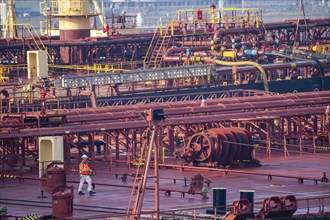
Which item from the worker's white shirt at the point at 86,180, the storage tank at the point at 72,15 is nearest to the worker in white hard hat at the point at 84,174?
the worker's white shirt at the point at 86,180

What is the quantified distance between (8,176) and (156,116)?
11.3 meters

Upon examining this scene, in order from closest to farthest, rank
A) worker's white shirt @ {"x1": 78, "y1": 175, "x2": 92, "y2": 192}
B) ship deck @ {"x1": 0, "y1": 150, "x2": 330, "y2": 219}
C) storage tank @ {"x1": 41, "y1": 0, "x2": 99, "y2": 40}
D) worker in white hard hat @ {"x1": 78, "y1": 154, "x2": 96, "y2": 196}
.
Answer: ship deck @ {"x1": 0, "y1": 150, "x2": 330, "y2": 219}
worker in white hard hat @ {"x1": 78, "y1": 154, "x2": 96, "y2": 196}
worker's white shirt @ {"x1": 78, "y1": 175, "x2": 92, "y2": 192}
storage tank @ {"x1": 41, "y1": 0, "x2": 99, "y2": 40}

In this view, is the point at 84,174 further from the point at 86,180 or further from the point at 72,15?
the point at 72,15

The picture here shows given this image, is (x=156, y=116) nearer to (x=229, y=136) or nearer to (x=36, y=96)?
(x=229, y=136)

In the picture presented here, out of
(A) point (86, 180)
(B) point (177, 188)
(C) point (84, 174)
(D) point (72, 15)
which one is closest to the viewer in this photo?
(C) point (84, 174)

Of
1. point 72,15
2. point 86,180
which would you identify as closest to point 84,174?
point 86,180

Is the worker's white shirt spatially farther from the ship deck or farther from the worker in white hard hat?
the ship deck

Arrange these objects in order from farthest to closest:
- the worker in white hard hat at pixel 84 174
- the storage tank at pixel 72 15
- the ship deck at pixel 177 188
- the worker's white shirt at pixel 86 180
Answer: the storage tank at pixel 72 15, the worker's white shirt at pixel 86 180, the worker in white hard hat at pixel 84 174, the ship deck at pixel 177 188

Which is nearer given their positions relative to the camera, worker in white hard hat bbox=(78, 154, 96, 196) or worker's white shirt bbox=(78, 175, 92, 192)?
worker in white hard hat bbox=(78, 154, 96, 196)

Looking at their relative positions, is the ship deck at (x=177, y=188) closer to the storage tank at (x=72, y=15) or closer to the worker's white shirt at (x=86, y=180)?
the worker's white shirt at (x=86, y=180)

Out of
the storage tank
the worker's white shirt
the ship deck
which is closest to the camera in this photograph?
the ship deck

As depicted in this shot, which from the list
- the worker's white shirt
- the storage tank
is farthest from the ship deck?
A: the storage tank

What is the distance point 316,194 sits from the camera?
3891 centimetres

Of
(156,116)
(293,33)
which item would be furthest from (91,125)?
(293,33)
